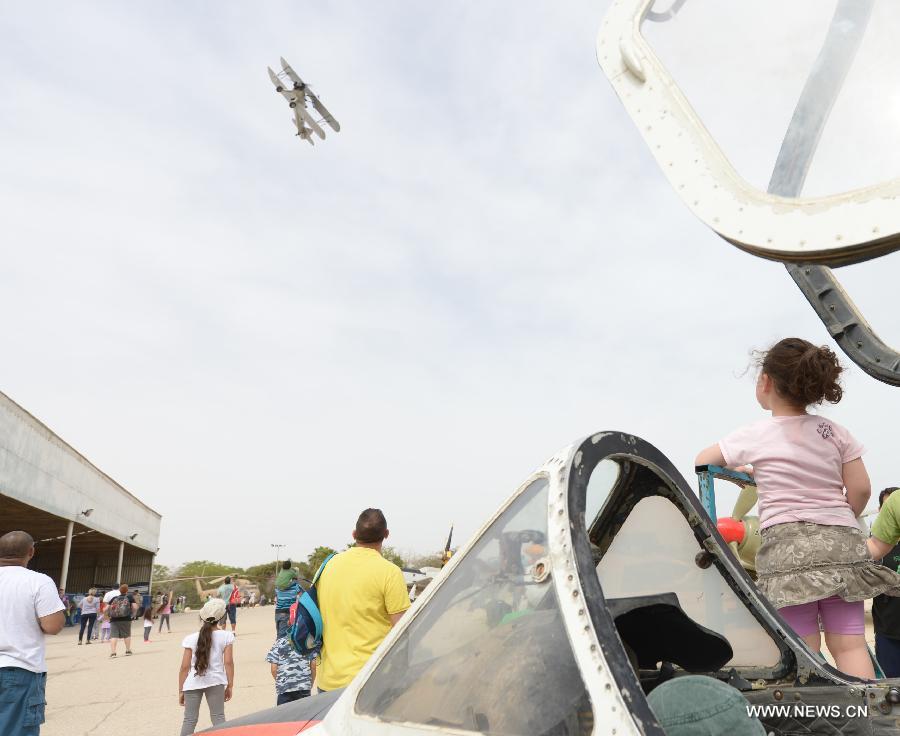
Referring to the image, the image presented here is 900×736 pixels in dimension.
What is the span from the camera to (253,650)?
15.5 meters

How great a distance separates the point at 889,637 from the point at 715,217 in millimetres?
3734

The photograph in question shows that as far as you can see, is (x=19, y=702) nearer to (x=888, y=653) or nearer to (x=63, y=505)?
(x=888, y=653)

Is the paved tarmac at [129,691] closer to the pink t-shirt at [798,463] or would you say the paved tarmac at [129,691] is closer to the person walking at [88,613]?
the person walking at [88,613]

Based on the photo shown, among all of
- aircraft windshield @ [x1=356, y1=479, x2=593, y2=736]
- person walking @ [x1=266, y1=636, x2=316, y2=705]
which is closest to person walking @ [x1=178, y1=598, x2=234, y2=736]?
person walking @ [x1=266, y1=636, x2=316, y2=705]

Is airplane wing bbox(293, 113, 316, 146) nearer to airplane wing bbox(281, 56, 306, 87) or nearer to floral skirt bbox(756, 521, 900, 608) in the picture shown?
airplane wing bbox(281, 56, 306, 87)

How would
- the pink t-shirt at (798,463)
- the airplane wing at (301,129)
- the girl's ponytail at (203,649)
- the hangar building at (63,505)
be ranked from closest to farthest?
the pink t-shirt at (798,463) < the girl's ponytail at (203,649) < the hangar building at (63,505) < the airplane wing at (301,129)

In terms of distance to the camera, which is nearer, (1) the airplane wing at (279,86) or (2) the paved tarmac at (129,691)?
(2) the paved tarmac at (129,691)

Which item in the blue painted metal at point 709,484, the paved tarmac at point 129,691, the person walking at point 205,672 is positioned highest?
the blue painted metal at point 709,484

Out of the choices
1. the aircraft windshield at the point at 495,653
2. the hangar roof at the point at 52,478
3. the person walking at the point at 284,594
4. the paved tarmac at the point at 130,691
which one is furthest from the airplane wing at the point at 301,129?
the aircraft windshield at the point at 495,653

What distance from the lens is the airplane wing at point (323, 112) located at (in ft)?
101

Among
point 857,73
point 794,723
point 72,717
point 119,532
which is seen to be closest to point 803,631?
point 794,723

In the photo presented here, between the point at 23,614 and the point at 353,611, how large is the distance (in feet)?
7.06

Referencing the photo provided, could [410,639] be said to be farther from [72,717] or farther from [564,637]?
[72,717]

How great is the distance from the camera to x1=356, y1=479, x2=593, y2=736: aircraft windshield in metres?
1.31
